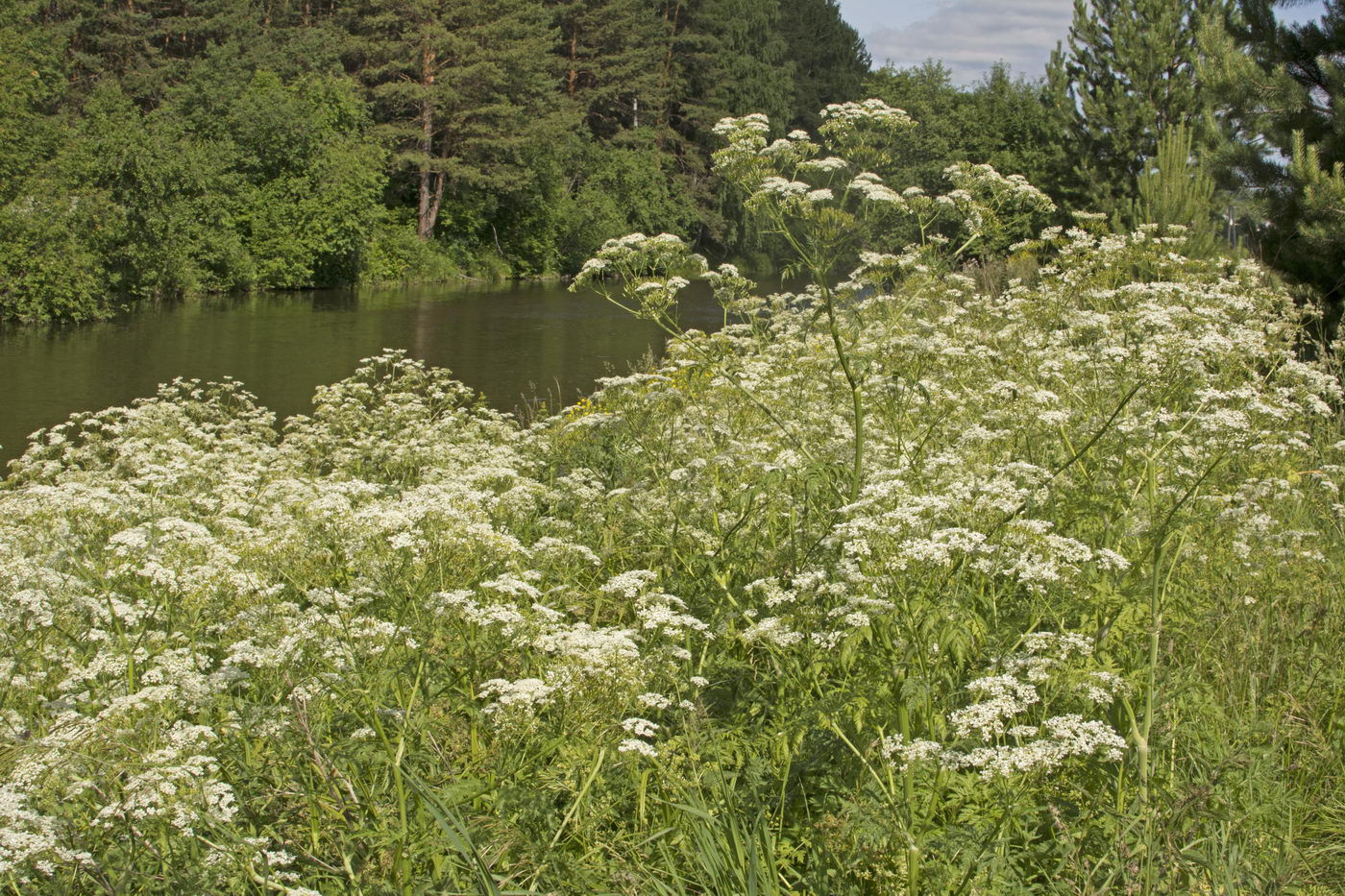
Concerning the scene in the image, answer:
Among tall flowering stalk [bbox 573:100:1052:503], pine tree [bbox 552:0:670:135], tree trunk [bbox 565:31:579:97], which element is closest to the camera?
tall flowering stalk [bbox 573:100:1052:503]

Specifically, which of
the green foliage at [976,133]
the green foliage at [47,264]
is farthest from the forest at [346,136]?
the green foliage at [976,133]

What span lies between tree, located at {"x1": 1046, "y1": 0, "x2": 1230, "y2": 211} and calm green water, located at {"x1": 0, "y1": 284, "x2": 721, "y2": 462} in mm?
10707

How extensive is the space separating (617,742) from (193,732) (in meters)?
1.24

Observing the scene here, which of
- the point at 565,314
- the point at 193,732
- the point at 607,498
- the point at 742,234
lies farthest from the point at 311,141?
the point at 193,732

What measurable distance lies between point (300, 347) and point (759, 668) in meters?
21.4

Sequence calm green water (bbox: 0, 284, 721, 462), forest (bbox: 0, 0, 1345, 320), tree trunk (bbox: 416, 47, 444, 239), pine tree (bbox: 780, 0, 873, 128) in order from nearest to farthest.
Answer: forest (bbox: 0, 0, 1345, 320), calm green water (bbox: 0, 284, 721, 462), tree trunk (bbox: 416, 47, 444, 239), pine tree (bbox: 780, 0, 873, 128)

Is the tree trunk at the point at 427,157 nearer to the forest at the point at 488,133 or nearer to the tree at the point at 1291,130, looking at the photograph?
the forest at the point at 488,133

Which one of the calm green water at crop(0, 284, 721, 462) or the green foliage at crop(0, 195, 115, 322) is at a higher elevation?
the green foliage at crop(0, 195, 115, 322)

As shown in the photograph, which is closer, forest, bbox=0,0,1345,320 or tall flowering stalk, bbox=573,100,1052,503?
tall flowering stalk, bbox=573,100,1052,503

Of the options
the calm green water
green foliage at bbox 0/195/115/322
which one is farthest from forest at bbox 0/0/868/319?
the calm green water

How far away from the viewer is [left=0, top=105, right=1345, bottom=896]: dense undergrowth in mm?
2775

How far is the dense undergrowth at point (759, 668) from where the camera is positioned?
2.78 metres

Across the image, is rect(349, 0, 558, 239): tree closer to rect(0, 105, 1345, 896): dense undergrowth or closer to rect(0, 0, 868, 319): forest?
rect(0, 0, 868, 319): forest

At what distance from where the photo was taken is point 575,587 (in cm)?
470
